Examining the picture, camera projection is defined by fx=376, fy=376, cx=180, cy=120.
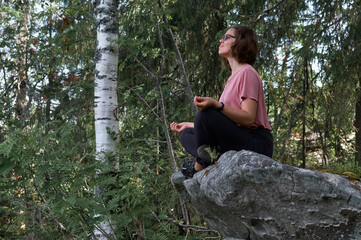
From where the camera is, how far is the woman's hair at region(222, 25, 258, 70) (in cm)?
324

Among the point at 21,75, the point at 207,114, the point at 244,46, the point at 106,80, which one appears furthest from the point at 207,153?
the point at 21,75

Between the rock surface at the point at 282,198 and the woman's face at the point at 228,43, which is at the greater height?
the woman's face at the point at 228,43

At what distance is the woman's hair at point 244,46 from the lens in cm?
324

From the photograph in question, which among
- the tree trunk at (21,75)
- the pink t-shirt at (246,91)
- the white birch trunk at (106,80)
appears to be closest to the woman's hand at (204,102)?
the pink t-shirt at (246,91)

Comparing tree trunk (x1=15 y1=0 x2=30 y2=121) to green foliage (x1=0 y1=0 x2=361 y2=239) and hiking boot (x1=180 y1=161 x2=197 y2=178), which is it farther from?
hiking boot (x1=180 y1=161 x2=197 y2=178)

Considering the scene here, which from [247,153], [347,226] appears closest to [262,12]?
[247,153]

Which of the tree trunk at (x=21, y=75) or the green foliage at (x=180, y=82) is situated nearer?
the green foliage at (x=180, y=82)

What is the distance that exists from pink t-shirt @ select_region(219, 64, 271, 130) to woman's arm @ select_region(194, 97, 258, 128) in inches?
2.4

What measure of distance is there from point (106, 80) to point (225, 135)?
8.49 feet

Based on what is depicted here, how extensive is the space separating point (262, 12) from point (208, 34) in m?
1.25

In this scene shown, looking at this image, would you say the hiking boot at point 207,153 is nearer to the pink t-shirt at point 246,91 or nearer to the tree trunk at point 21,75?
the pink t-shirt at point 246,91

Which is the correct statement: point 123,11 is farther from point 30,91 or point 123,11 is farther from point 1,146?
point 30,91

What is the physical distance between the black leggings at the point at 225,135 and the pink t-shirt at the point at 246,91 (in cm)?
11

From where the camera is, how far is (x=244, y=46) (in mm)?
3244
